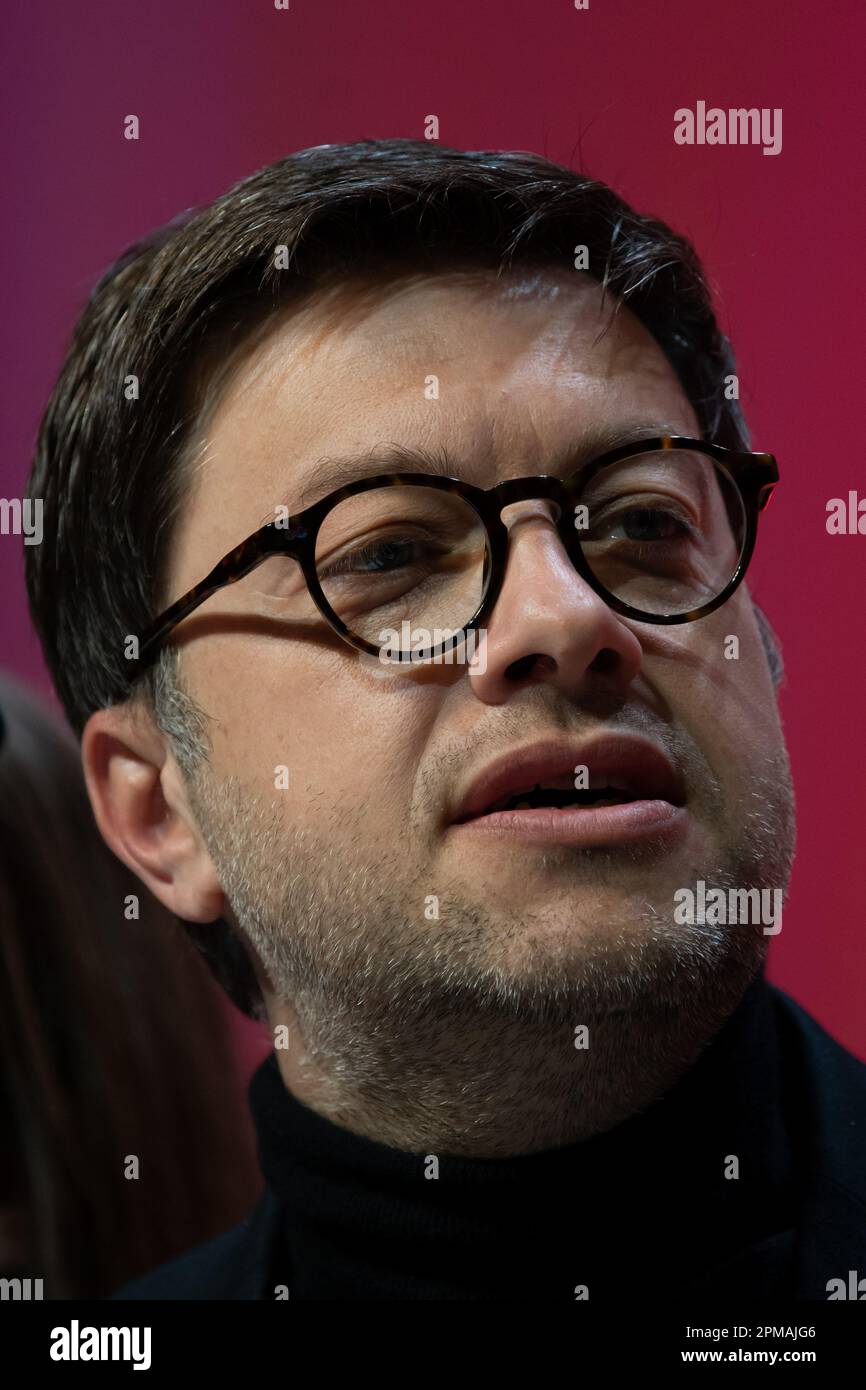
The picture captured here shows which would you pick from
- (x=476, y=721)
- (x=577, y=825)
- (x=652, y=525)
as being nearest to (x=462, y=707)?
(x=476, y=721)

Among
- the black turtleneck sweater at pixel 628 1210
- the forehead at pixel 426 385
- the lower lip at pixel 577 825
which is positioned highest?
the forehead at pixel 426 385

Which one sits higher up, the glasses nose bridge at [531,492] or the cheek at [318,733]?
the glasses nose bridge at [531,492]

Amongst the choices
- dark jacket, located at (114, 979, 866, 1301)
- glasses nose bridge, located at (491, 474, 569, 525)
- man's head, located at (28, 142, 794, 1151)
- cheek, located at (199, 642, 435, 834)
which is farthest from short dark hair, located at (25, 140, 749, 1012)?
dark jacket, located at (114, 979, 866, 1301)

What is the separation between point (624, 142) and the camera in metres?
1.60

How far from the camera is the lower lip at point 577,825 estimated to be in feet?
4.00

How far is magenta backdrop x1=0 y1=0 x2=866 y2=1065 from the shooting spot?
5.18 ft

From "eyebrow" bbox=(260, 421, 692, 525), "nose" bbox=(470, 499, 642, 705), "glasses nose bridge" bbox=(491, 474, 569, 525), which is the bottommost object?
"nose" bbox=(470, 499, 642, 705)

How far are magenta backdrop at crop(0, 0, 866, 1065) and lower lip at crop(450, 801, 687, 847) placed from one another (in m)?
0.49

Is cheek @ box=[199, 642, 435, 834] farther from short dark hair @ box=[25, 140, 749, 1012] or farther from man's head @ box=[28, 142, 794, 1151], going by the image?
short dark hair @ box=[25, 140, 749, 1012]

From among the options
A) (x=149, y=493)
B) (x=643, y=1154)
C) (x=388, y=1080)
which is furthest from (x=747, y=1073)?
(x=149, y=493)

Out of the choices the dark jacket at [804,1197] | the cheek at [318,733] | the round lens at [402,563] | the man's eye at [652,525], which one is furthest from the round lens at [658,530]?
the dark jacket at [804,1197]

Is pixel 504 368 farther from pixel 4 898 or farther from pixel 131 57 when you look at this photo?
pixel 4 898

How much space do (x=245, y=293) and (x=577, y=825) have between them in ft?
1.95

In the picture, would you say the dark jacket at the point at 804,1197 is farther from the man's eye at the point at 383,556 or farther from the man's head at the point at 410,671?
the man's eye at the point at 383,556
